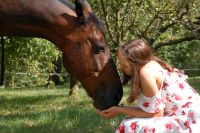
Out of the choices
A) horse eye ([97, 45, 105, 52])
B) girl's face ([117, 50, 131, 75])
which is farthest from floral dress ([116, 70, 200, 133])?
horse eye ([97, 45, 105, 52])

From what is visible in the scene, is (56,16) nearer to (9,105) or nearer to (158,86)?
(158,86)

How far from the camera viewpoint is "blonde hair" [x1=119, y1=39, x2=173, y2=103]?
174 inches

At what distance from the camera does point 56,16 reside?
506 centimetres

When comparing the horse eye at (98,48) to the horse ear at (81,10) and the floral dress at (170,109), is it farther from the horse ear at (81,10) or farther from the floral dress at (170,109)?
the floral dress at (170,109)

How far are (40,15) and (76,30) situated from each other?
0.43m

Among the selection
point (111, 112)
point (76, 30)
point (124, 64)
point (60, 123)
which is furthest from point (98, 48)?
point (60, 123)

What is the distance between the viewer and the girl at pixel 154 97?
14.2ft

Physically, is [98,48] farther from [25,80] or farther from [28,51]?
[25,80]

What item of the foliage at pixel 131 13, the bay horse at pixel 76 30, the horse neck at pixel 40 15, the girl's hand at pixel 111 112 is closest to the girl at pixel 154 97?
the girl's hand at pixel 111 112

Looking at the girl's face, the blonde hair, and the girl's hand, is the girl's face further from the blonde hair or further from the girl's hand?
the girl's hand

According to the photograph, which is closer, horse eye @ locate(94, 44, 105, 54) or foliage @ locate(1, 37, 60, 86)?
horse eye @ locate(94, 44, 105, 54)

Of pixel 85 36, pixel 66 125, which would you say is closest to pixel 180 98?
pixel 85 36

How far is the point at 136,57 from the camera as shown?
446cm

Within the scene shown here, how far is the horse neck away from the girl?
0.85 meters
